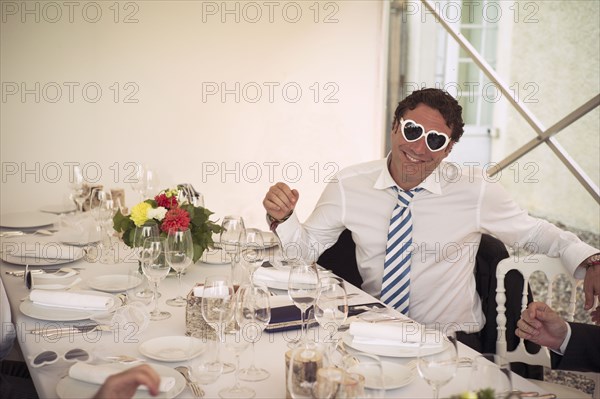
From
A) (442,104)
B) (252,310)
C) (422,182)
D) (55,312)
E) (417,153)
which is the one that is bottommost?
(55,312)

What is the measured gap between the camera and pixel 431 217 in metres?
2.57

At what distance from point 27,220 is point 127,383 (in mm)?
2275

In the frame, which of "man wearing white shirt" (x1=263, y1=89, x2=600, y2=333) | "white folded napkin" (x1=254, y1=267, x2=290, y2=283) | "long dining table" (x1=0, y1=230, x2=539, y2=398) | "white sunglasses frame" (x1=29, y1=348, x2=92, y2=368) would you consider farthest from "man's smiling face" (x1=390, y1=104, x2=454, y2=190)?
"white sunglasses frame" (x1=29, y1=348, x2=92, y2=368)

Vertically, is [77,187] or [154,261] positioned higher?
[77,187]

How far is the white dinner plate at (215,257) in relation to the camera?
8.38 feet

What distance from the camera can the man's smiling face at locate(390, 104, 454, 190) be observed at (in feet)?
8.11

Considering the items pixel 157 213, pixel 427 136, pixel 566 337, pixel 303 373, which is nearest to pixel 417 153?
pixel 427 136

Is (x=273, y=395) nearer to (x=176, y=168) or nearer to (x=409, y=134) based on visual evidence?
(x=409, y=134)

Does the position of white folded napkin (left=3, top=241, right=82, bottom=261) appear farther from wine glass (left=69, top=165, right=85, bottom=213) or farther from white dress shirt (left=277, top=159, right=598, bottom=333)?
white dress shirt (left=277, top=159, right=598, bottom=333)

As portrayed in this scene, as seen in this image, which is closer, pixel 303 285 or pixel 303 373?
pixel 303 373

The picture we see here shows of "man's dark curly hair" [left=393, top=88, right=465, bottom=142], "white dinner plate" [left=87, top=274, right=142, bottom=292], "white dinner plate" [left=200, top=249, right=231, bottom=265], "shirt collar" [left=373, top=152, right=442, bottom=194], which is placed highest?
"man's dark curly hair" [left=393, top=88, right=465, bottom=142]

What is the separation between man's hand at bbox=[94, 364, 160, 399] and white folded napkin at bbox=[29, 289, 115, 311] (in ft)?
2.37

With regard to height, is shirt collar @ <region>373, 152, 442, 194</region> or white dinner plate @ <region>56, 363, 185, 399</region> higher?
shirt collar @ <region>373, 152, 442, 194</region>

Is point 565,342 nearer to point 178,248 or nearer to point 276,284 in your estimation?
point 276,284
